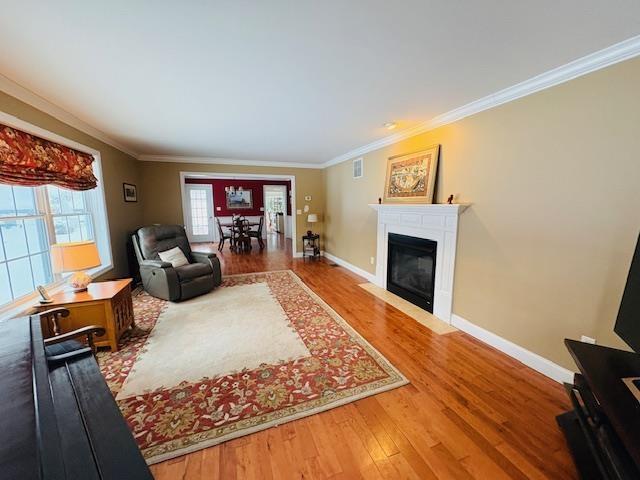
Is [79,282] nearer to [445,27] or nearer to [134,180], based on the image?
[134,180]

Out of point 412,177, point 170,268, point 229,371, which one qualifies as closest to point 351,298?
point 412,177

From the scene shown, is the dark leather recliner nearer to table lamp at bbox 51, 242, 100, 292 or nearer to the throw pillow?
the throw pillow

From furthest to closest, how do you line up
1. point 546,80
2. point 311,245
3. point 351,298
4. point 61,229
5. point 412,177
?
point 311,245 < point 351,298 < point 412,177 < point 61,229 < point 546,80

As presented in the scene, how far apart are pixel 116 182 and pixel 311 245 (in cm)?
388

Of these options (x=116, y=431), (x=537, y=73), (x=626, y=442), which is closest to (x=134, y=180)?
(x=116, y=431)

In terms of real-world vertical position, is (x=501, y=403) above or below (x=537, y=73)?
below

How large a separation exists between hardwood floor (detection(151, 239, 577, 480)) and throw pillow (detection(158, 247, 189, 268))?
290 cm

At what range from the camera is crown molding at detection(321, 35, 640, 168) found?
1.55 meters

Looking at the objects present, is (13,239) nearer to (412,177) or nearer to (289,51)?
(289,51)

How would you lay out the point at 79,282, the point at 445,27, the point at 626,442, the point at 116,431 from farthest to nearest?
1. the point at 79,282
2. the point at 445,27
3. the point at 626,442
4. the point at 116,431

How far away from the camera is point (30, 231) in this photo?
2.26 m

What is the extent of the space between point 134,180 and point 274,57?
4217 mm

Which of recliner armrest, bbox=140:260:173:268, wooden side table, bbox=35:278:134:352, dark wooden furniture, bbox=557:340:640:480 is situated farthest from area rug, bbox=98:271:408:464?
dark wooden furniture, bbox=557:340:640:480

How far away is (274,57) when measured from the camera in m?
1.68
